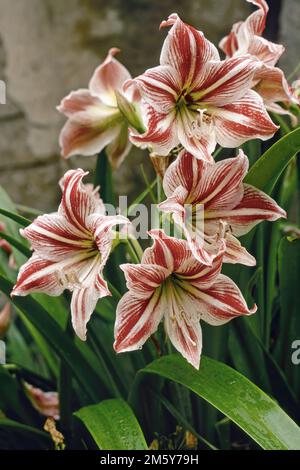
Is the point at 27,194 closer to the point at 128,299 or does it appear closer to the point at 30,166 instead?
the point at 30,166

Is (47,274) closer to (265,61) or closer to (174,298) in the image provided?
(174,298)

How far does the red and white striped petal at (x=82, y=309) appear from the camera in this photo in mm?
765

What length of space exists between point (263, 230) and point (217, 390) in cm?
31

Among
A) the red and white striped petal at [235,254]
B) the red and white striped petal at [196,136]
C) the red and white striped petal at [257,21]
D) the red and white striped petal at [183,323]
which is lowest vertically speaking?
the red and white striped petal at [183,323]

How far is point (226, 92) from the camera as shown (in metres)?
0.79

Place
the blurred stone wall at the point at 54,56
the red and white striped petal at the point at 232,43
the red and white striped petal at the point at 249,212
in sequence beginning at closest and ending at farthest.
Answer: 1. the red and white striped petal at the point at 249,212
2. the red and white striped petal at the point at 232,43
3. the blurred stone wall at the point at 54,56

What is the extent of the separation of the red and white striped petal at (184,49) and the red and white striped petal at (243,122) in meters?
0.06

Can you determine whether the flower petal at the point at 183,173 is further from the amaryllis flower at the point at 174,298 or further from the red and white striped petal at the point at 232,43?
the red and white striped petal at the point at 232,43

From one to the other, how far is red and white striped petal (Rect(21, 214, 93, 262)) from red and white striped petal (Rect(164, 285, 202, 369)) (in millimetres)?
117

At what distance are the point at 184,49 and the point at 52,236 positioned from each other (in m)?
0.26

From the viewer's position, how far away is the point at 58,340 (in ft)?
3.10

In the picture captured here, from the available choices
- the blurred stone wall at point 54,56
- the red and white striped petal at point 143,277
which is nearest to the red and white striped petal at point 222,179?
the red and white striped petal at point 143,277

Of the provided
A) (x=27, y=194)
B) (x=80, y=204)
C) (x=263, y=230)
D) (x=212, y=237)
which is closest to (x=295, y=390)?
(x=263, y=230)
